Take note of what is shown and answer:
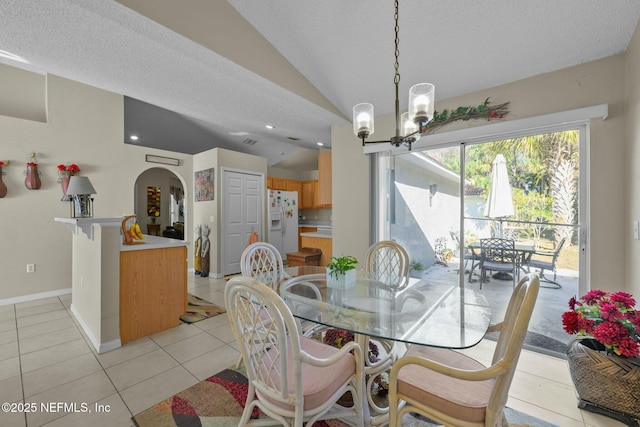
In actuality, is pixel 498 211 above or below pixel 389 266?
above

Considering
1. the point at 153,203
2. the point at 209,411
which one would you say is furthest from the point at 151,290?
the point at 153,203

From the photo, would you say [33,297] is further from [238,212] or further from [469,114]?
[469,114]

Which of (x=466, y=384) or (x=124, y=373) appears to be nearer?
(x=466, y=384)

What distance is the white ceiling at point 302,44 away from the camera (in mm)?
1893

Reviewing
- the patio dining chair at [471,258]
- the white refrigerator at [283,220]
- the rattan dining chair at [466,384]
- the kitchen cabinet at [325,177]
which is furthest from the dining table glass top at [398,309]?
the white refrigerator at [283,220]

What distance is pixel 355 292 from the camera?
6.50ft

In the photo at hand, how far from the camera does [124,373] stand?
2.09 metres

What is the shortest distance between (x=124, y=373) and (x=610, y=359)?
3.41m

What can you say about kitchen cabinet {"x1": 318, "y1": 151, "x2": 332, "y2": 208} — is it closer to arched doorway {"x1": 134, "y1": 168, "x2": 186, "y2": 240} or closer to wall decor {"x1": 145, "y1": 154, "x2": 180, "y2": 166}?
wall decor {"x1": 145, "y1": 154, "x2": 180, "y2": 166}

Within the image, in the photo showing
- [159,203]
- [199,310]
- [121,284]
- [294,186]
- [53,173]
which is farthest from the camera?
[159,203]

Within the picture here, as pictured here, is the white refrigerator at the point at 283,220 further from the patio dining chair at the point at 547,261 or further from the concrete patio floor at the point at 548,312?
the patio dining chair at the point at 547,261

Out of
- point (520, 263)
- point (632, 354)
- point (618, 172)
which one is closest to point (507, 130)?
point (618, 172)

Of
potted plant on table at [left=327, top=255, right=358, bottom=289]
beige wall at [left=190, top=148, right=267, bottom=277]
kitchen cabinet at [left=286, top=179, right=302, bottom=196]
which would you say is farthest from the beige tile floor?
kitchen cabinet at [left=286, top=179, right=302, bottom=196]

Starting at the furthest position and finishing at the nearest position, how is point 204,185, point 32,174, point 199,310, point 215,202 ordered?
1. point 204,185
2. point 215,202
3. point 32,174
4. point 199,310
